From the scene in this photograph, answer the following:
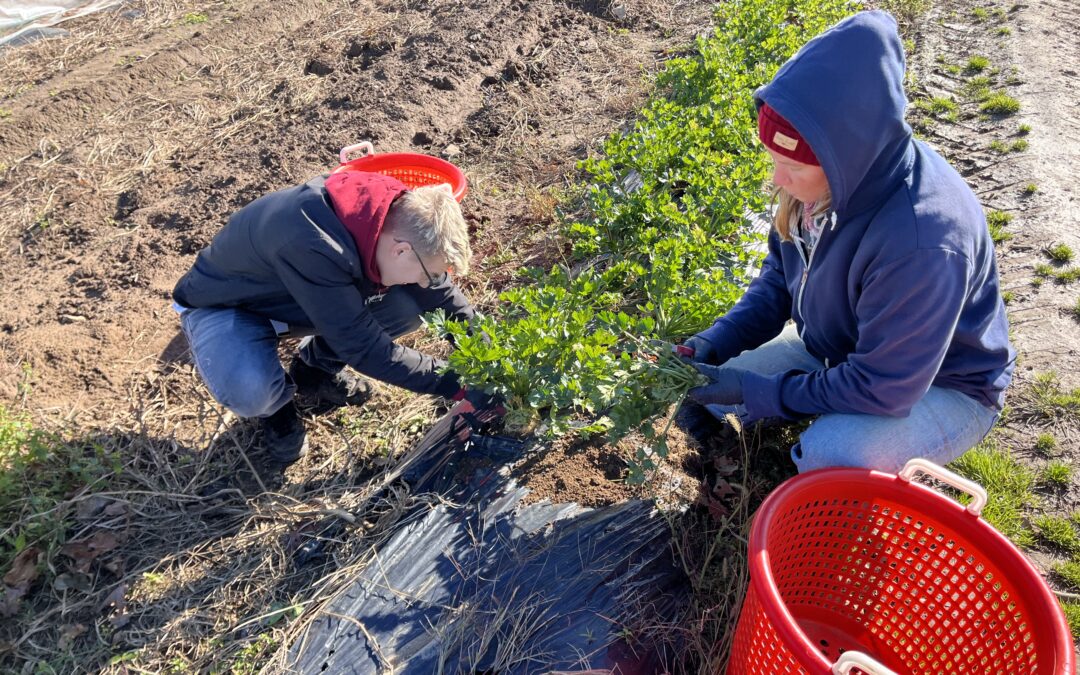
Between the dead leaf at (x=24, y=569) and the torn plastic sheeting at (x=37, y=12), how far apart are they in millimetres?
7230

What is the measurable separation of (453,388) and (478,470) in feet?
1.38

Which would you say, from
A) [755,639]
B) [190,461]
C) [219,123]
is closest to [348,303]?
[190,461]

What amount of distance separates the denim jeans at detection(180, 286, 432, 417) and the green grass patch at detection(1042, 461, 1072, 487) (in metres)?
2.88

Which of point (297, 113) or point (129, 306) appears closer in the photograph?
point (129, 306)

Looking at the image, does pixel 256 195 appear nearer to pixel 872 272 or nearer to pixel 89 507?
pixel 89 507

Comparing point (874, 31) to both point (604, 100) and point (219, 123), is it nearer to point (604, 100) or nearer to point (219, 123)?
point (604, 100)

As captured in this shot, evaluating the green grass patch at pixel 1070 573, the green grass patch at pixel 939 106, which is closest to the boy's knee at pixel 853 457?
the green grass patch at pixel 1070 573

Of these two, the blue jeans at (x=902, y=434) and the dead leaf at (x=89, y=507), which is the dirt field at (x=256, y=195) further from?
the blue jeans at (x=902, y=434)

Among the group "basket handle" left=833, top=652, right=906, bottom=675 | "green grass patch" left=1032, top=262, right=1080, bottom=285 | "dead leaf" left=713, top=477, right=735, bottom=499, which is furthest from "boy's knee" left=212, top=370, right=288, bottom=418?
"green grass patch" left=1032, top=262, right=1080, bottom=285

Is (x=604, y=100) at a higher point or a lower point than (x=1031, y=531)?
higher

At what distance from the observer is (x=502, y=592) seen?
7.93 feet

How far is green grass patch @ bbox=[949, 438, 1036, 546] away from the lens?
283 centimetres

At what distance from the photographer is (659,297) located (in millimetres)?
3059

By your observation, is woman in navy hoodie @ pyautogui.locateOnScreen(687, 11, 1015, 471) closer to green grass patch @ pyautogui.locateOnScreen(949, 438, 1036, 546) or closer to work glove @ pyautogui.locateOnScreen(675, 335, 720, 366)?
work glove @ pyautogui.locateOnScreen(675, 335, 720, 366)
